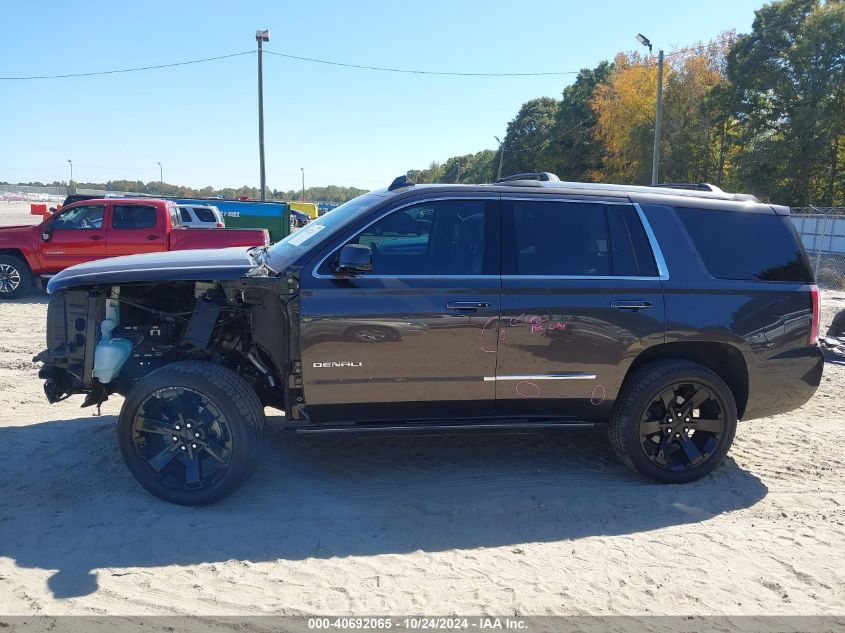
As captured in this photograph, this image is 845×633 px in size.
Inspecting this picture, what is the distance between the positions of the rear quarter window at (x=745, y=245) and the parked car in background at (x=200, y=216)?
615 inches

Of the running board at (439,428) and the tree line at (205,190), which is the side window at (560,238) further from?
the tree line at (205,190)

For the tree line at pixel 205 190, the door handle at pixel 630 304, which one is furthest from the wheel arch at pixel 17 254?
the tree line at pixel 205 190

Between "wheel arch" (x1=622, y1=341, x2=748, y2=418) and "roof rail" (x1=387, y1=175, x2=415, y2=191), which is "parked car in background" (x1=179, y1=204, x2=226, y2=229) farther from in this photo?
"wheel arch" (x1=622, y1=341, x2=748, y2=418)

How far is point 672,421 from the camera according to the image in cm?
459

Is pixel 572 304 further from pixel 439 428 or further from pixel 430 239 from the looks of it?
pixel 439 428

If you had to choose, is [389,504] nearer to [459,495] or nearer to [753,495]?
[459,495]

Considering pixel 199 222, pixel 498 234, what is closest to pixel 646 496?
pixel 498 234

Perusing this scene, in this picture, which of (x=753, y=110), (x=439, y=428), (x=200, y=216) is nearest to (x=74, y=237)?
(x=200, y=216)

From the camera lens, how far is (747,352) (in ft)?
15.0

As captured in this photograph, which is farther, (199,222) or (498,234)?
(199,222)

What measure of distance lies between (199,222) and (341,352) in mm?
15825

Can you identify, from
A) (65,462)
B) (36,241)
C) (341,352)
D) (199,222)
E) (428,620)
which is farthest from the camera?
(199,222)

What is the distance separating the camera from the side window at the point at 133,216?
504 inches

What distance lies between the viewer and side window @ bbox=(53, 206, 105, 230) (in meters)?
12.5
